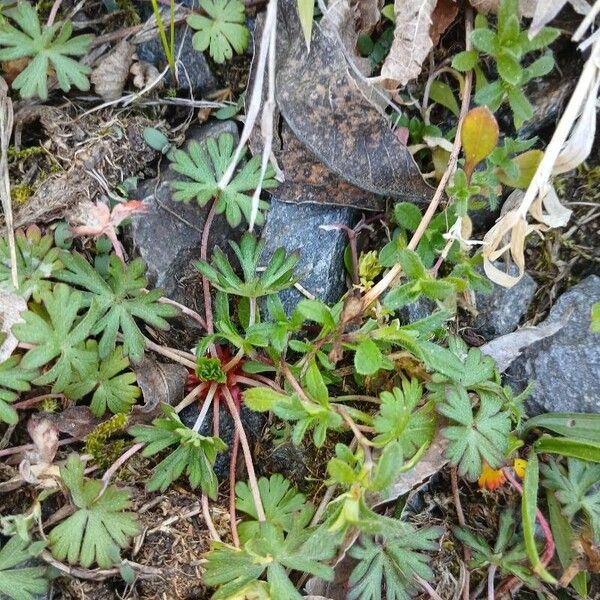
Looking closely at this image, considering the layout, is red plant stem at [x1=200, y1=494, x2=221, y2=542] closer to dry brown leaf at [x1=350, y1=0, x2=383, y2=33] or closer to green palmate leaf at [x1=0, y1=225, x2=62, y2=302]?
green palmate leaf at [x1=0, y1=225, x2=62, y2=302]

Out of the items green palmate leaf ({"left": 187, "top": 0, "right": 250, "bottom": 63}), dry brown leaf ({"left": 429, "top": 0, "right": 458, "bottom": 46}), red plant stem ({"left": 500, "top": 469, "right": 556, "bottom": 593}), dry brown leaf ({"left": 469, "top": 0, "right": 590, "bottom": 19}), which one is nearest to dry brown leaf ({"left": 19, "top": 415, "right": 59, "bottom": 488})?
green palmate leaf ({"left": 187, "top": 0, "right": 250, "bottom": 63})

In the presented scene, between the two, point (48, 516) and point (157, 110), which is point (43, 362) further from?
point (157, 110)

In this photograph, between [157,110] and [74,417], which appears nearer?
[74,417]

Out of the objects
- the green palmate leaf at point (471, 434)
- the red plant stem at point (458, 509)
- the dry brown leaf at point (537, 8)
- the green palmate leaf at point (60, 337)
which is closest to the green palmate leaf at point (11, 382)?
the green palmate leaf at point (60, 337)

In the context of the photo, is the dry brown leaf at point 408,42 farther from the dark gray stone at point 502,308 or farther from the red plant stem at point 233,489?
the red plant stem at point 233,489

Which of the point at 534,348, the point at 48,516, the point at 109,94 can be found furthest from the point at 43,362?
the point at 534,348

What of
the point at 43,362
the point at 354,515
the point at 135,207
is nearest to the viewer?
the point at 354,515

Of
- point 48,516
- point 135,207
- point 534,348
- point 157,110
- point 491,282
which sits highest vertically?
point 157,110
